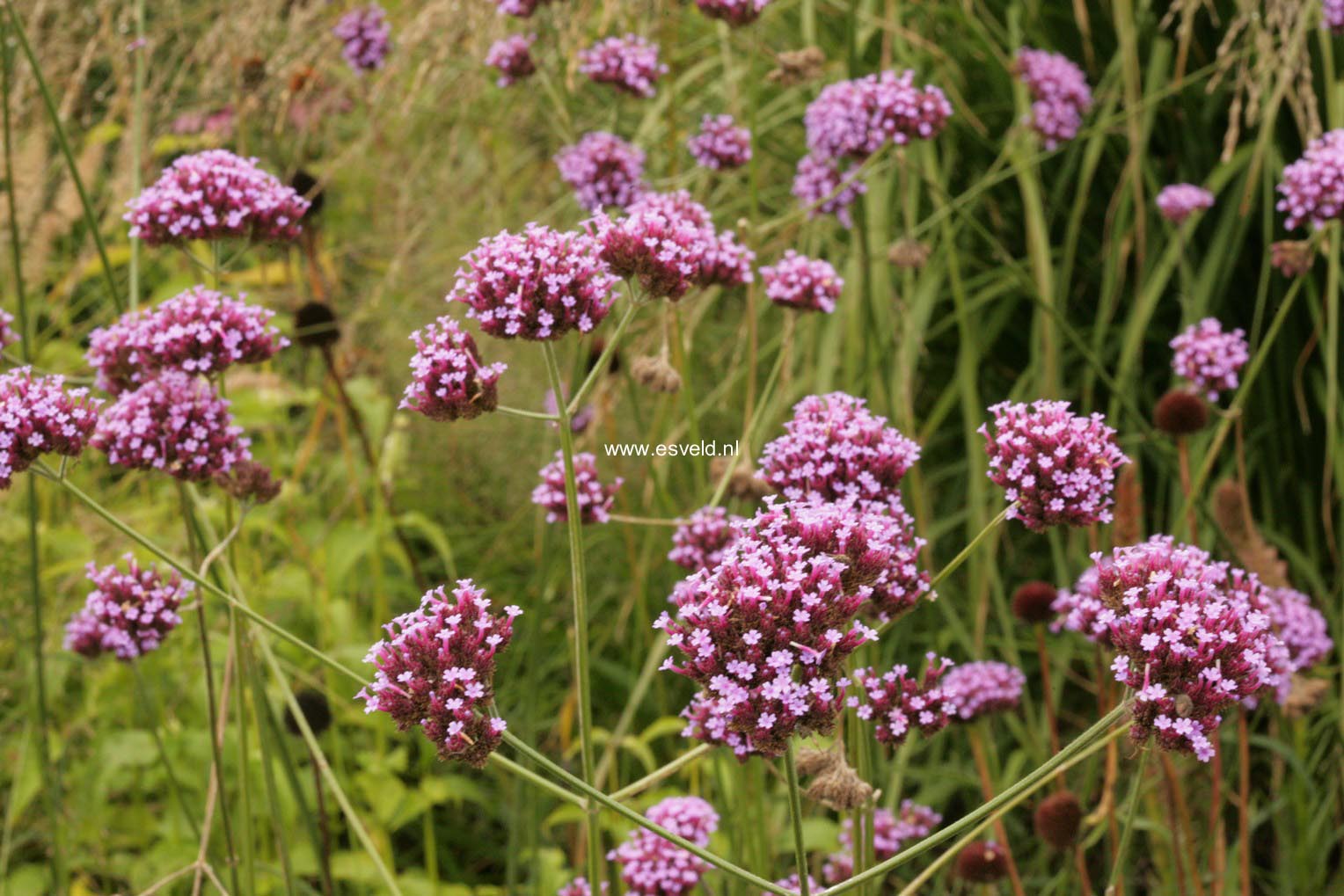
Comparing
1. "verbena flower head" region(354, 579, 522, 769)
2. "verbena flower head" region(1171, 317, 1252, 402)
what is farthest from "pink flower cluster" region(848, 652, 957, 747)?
"verbena flower head" region(1171, 317, 1252, 402)

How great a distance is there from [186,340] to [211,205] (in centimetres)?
26

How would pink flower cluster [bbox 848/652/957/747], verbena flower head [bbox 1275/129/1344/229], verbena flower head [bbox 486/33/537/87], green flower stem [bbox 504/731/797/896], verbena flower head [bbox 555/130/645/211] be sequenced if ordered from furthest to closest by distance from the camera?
verbena flower head [bbox 486/33/537/87] → verbena flower head [bbox 555/130/645/211] → verbena flower head [bbox 1275/129/1344/229] → pink flower cluster [bbox 848/652/957/747] → green flower stem [bbox 504/731/797/896]

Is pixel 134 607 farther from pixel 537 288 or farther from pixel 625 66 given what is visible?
pixel 625 66

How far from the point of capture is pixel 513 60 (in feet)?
9.49

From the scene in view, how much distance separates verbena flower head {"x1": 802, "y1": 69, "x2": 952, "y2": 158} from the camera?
244 centimetres

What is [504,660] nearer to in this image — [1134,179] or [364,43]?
[364,43]

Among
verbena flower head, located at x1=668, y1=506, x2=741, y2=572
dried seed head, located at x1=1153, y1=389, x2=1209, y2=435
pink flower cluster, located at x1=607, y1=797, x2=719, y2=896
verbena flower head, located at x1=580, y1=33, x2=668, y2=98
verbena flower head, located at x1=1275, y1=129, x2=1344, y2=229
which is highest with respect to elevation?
verbena flower head, located at x1=580, y1=33, x2=668, y2=98

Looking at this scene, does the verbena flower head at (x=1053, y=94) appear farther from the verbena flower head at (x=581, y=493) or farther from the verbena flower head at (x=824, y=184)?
the verbena flower head at (x=581, y=493)

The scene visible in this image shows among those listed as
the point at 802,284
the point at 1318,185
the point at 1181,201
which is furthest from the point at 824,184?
the point at 1318,185

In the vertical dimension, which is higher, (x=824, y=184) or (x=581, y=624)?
(x=824, y=184)

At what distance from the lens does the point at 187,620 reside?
328 centimetres

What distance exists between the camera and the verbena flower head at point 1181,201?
→ 114 inches

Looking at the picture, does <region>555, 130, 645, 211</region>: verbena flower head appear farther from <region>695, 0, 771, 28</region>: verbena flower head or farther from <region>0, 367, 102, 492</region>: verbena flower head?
<region>0, 367, 102, 492</region>: verbena flower head

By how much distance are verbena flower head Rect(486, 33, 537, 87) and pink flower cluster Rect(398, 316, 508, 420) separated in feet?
4.84
